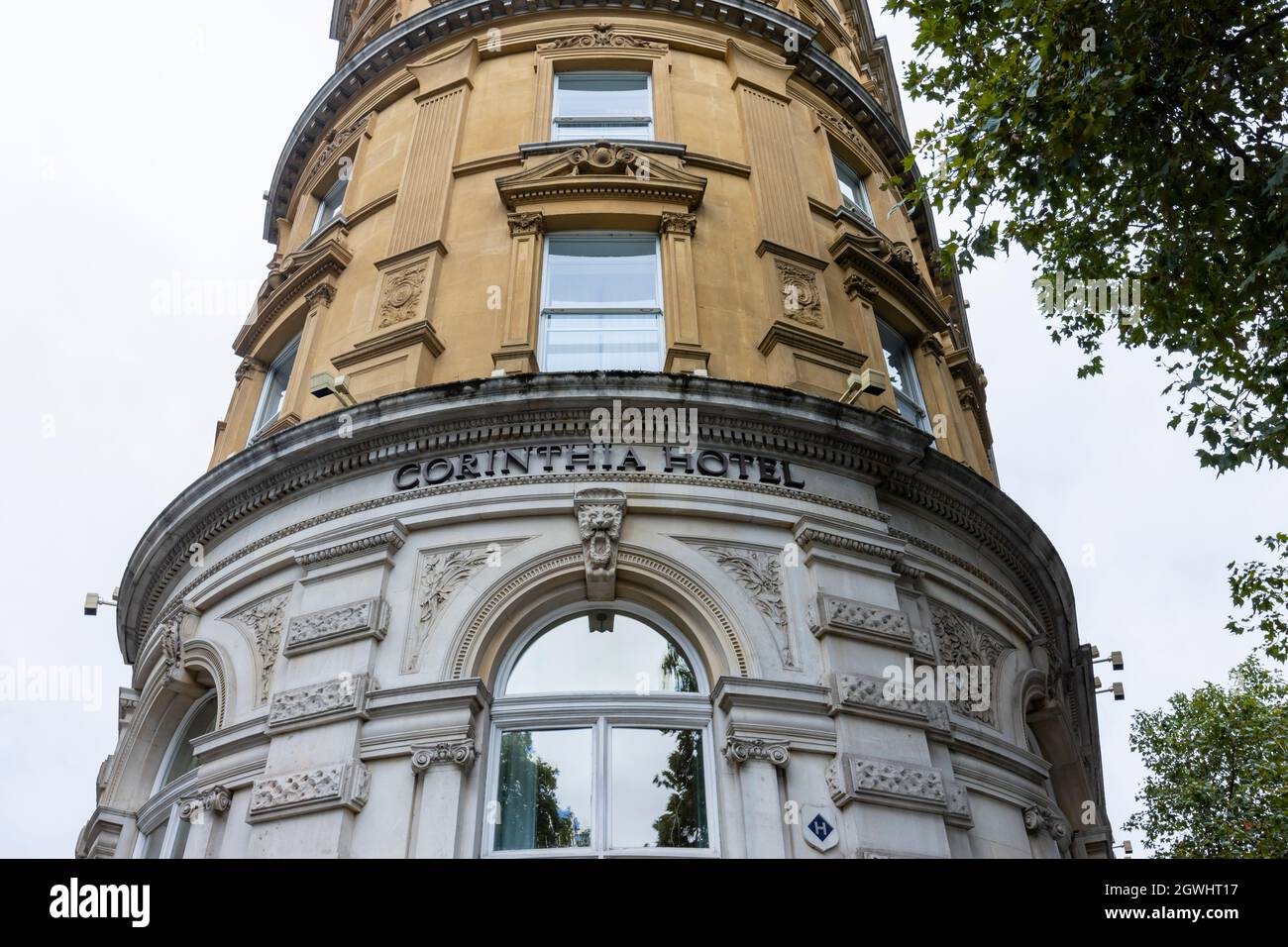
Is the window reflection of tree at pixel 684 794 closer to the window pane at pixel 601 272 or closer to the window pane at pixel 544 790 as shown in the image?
the window pane at pixel 544 790

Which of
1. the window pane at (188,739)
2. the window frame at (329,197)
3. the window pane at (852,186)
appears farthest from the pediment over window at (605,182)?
the window pane at (188,739)

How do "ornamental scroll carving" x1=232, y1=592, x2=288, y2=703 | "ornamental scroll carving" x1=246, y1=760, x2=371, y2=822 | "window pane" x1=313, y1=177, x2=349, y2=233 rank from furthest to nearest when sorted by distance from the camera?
"window pane" x1=313, y1=177, x2=349, y2=233 → "ornamental scroll carving" x1=232, y1=592, x2=288, y2=703 → "ornamental scroll carving" x1=246, y1=760, x2=371, y2=822

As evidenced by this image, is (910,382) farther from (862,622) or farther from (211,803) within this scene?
(211,803)

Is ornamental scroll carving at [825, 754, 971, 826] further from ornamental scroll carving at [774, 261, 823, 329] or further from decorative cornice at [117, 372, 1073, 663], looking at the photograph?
ornamental scroll carving at [774, 261, 823, 329]

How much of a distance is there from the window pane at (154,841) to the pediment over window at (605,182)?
9.01 metres

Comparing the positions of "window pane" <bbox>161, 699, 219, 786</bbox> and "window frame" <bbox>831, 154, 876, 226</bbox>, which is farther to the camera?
"window frame" <bbox>831, 154, 876, 226</bbox>

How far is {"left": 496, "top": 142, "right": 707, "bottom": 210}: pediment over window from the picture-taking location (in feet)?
49.2

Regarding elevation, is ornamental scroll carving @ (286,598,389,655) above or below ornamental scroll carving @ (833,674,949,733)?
above

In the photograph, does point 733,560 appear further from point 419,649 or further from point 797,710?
point 419,649

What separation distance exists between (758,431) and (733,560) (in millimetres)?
1630

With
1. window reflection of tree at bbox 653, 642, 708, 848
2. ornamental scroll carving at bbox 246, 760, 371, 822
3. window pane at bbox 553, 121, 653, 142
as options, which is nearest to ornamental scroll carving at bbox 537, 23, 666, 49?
window pane at bbox 553, 121, 653, 142

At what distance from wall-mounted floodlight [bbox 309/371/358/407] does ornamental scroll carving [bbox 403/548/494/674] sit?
8.13ft

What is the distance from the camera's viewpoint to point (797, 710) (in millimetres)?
10516
